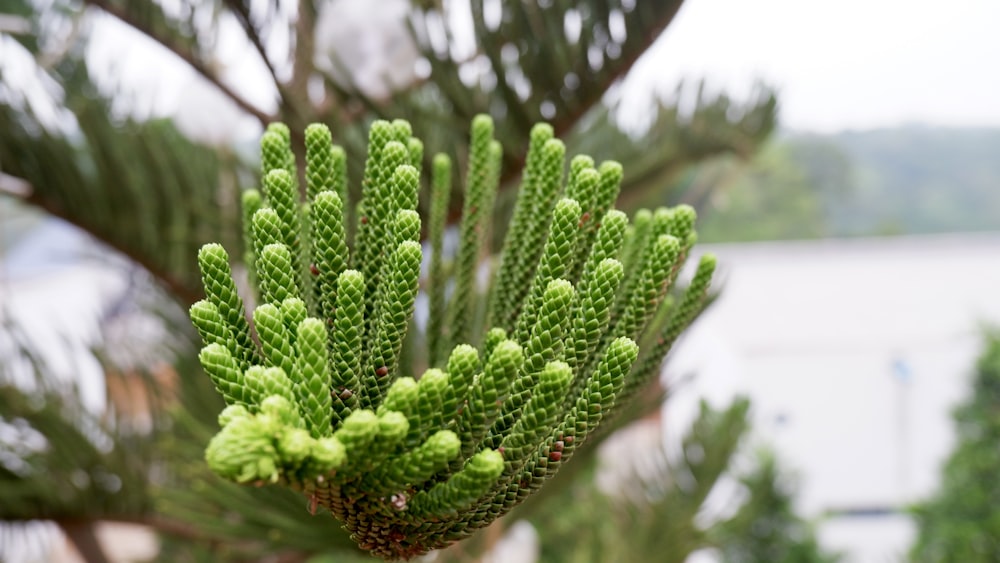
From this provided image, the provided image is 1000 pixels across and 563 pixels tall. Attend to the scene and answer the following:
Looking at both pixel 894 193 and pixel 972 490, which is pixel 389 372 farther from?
pixel 894 193

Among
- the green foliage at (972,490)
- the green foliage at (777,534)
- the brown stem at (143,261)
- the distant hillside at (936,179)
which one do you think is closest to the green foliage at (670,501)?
the brown stem at (143,261)

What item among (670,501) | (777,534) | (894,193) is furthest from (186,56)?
(894,193)

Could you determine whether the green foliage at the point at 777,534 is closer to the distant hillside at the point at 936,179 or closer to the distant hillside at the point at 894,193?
the distant hillside at the point at 894,193

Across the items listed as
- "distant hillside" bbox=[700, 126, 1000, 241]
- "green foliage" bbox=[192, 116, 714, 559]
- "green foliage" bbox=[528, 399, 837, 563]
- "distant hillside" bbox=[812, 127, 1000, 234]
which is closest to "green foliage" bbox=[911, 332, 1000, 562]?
"green foliage" bbox=[528, 399, 837, 563]

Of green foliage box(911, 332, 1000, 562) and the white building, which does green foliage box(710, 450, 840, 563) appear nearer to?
green foliage box(911, 332, 1000, 562)

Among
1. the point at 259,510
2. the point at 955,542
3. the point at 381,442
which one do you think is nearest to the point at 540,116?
the point at 259,510

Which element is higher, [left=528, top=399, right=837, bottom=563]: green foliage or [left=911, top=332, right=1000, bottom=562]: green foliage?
[left=528, top=399, right=837, bottom=563]: green foliage
